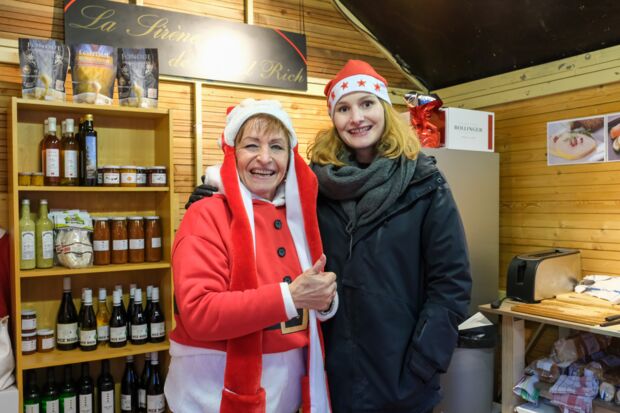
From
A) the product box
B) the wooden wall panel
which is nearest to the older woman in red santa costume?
the product box

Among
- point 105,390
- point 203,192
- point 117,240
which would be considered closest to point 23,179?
point 117,240

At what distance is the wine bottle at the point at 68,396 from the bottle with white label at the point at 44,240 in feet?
1.77

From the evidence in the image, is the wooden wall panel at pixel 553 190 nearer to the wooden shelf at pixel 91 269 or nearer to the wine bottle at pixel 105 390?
the wooden shelf at pixel 91 269

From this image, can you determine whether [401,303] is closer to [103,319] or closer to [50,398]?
[103,319]

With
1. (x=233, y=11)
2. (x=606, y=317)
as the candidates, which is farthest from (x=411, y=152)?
(x=233, y=11)

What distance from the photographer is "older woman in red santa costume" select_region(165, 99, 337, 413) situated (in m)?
1.22

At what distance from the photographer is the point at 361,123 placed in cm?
162

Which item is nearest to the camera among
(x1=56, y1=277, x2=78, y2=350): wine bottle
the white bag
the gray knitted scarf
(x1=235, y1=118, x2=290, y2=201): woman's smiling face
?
(x1=235, y1=118, x2=290, y2=201): woman's smiling face

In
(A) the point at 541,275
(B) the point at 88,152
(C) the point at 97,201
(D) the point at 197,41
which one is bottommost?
(A) the point at 541,275

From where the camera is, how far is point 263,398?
131cm

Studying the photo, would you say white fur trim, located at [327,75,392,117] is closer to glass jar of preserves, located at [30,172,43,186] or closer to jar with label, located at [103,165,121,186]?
jar with label, located at [103,165,121,186]

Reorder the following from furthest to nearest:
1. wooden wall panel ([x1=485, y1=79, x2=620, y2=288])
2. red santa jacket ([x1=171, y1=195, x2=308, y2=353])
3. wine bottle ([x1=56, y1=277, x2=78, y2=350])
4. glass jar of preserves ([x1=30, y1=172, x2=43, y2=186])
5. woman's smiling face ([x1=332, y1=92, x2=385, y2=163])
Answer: wooden wall panel ([x1=485, y1=79, x2=620, y2=288]) → wine bottle ([x1=56, y1=277, x2=78, y2=350]) → glass jar of preserves ([x1=30, y1=172, x2=43, y2=186]) → woman's smiling face ([x1=332, y1=92, x2=385, y2=163]) → red santa jacket ([x1=171, y1=195, x2=308, y2=353])

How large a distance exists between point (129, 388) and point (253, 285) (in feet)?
5.62

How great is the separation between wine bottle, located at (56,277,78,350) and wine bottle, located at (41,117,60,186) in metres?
0.48
